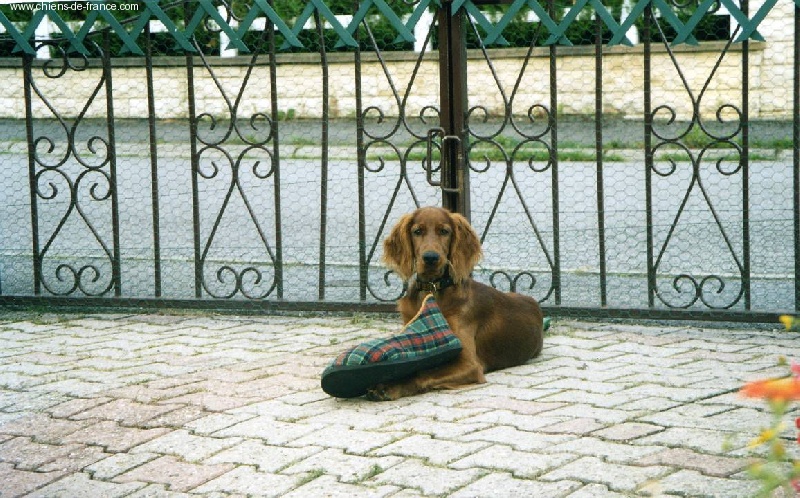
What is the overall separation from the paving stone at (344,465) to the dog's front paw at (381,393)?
0.75 metres

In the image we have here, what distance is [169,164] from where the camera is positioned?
15727mm

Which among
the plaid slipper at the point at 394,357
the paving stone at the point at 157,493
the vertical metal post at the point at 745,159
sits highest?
the vertical metal post at the point at 745,159

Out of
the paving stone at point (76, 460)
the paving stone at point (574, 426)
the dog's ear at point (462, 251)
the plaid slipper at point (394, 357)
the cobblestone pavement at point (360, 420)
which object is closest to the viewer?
the cobblestone pavement at point (360, 420)

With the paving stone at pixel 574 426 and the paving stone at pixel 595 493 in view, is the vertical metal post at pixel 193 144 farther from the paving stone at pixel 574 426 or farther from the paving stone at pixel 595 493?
the paving stone at pixel 595 493

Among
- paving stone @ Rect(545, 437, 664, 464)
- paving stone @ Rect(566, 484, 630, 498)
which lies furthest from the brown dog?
paving stone @ Rect(566, 484, 630, 498)

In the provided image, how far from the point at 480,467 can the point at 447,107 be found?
10.2 feet

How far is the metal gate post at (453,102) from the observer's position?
627 cm

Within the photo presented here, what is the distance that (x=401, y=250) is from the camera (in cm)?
541

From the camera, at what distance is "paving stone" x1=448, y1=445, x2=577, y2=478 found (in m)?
3.69


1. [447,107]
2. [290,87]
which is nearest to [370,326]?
[447,107]

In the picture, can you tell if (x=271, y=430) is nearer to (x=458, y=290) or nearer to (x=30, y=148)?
(x=458, y=290)

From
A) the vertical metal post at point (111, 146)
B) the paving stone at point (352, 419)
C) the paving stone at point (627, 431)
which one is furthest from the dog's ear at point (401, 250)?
the vertical metal post at point (111, 146)

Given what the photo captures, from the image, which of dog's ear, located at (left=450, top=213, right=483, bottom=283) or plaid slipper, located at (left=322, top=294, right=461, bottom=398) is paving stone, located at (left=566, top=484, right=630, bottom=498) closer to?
plaid slipper, located at (left=322, top=294, right=461, bottom=398)

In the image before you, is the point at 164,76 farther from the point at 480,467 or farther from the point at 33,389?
the point at 480,467
